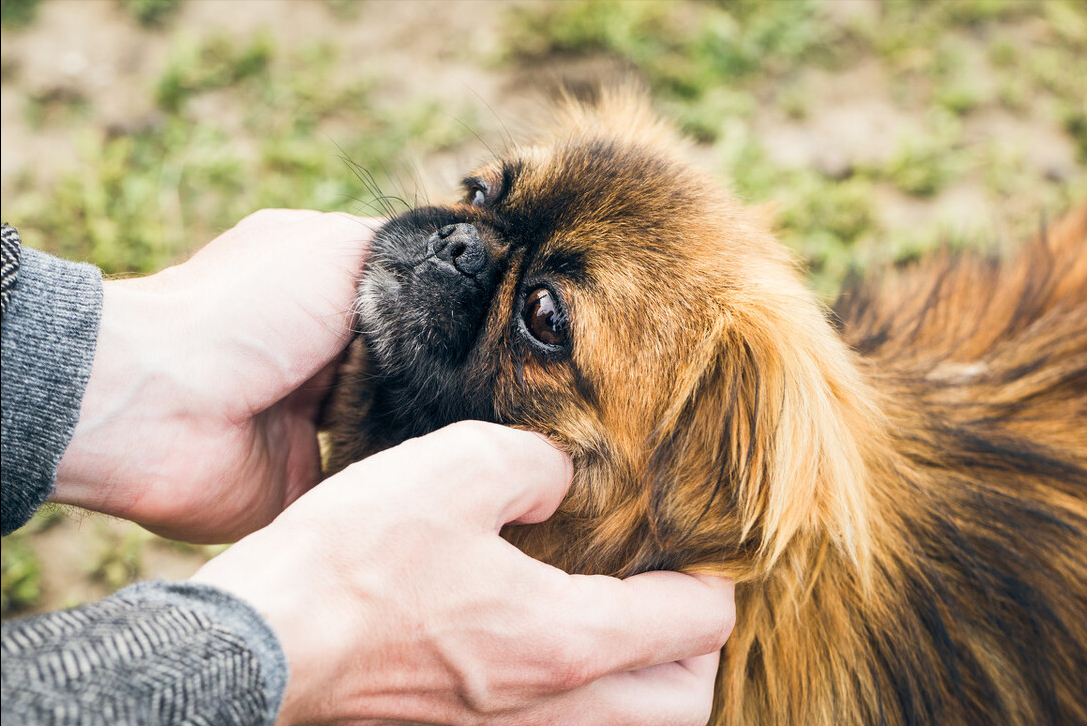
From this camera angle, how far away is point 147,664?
1.16 meters

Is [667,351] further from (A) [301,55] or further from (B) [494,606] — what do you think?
A: (A) [301,55]

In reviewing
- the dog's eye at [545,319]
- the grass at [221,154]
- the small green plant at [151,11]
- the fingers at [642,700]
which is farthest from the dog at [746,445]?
the small green plant at [151,11]

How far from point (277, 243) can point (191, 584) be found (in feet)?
3.04

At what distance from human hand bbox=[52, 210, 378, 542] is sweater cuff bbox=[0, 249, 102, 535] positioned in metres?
0.11

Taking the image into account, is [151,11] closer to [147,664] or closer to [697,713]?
[147,664]

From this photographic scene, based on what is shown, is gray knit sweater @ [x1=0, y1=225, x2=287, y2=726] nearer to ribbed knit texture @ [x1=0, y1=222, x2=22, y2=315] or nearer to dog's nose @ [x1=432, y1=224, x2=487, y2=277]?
ribbed knit texture @ [x1=0, y1=222, x2=22, y2=315]

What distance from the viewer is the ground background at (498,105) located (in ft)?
11.6

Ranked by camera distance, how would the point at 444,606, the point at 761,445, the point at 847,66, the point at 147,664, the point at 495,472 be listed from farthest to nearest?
the point at 847,66 < the point at 761,445 < the point at 495,472 < the point at 444,606 < the point at 147,664

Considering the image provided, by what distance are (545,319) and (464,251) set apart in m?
0.26

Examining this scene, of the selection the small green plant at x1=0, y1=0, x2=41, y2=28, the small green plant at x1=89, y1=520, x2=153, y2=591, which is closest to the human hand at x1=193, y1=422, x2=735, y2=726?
the small green plant at x1=89, y1=520, x2=153, y2=591

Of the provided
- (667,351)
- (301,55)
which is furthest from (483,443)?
(301,55)

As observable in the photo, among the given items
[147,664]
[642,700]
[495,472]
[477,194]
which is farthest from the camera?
[477,194]

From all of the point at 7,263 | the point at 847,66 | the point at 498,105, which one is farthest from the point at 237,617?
the point at 847,66

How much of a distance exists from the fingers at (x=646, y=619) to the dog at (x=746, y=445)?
11cm
